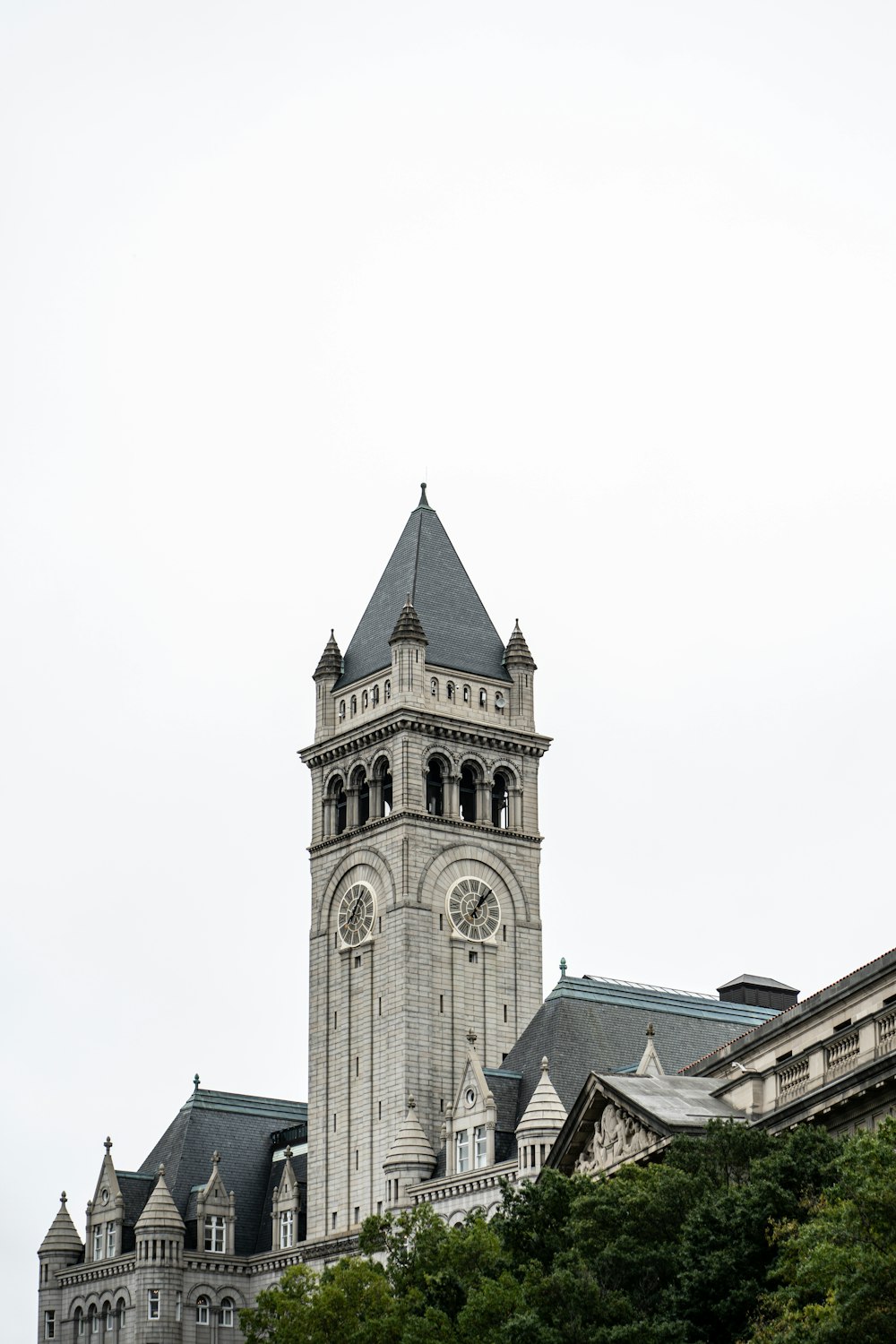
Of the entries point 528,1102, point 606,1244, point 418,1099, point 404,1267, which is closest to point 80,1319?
point 418,1099

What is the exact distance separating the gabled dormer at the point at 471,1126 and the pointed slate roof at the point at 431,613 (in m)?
25.3

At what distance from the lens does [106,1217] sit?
14275 centimetres

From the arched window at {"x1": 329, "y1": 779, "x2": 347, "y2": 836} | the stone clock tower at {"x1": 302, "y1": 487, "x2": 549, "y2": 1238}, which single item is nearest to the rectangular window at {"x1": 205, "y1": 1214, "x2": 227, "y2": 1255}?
the stone clock tower at {"x1": 302, "y1": 487, "x2": 549, "y2": 1238}

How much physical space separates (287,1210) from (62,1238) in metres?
17.0

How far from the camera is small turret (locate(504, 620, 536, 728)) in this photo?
140250 mm

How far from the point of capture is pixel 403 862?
435 feet

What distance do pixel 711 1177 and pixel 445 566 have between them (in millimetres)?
77569

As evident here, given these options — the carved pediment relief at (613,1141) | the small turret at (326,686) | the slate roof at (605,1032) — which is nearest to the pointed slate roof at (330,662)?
the small turret at (326,686)

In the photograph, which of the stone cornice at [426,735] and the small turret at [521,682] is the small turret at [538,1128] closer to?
the stone cornice at [426,735]

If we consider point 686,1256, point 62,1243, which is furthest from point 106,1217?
point 686,1256

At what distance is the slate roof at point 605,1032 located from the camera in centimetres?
12075

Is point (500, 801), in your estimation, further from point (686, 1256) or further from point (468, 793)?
point (686, 1256)

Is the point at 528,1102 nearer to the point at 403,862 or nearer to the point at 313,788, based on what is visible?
the point at 403,862

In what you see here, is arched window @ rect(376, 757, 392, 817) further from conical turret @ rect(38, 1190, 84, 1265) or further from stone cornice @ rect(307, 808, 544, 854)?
conical turret @ rect(38, 1190, 84, 1265)
